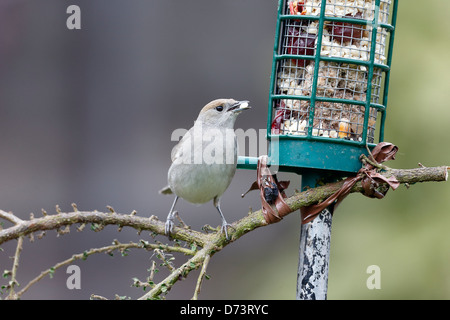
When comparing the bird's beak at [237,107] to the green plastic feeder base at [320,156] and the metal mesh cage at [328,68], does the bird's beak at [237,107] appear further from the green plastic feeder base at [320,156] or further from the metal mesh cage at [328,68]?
the green plastic feeder base at [320,156]

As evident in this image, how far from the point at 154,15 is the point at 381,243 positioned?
4.22 m

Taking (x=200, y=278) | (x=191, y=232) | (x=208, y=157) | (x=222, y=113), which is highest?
(x=222, y=113)

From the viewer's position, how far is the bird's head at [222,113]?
5.16 metres

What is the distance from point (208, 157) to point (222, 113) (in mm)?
383

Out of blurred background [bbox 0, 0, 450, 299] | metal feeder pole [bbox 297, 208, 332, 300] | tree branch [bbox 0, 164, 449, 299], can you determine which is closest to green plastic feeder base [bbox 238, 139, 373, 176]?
tree branch [bbox 0, 164, 449, 299]

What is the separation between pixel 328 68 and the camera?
408 centimetres

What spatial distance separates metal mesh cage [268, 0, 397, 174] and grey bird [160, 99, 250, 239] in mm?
782

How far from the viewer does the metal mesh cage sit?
3998 mm

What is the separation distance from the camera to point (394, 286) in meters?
5.62

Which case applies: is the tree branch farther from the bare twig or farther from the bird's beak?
the bird's beak

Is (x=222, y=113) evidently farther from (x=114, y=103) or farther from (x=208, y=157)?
(x=114, y=103)

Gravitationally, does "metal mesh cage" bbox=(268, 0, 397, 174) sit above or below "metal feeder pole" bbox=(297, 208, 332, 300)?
above

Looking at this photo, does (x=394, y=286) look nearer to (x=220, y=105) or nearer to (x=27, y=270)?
(x=220, y=105)

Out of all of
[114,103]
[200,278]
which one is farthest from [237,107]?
[114,103]
